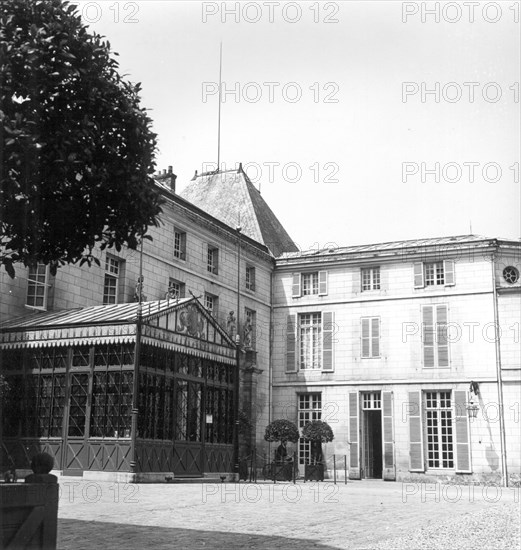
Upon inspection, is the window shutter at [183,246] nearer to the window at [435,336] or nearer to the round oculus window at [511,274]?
the window at [435,336]

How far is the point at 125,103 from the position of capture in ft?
21.5

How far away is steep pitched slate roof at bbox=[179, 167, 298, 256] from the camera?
30.6 metres

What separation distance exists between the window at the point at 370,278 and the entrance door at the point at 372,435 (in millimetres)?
3814

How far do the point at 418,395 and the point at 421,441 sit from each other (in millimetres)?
1528

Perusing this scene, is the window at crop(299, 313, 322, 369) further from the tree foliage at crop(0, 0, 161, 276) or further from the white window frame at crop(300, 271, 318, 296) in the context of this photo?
the tree foliage at crop(0, 0, 161, 276)

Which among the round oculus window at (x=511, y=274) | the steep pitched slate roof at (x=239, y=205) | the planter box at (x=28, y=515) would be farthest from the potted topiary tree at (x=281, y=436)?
the planter box at (x=28, y=515)

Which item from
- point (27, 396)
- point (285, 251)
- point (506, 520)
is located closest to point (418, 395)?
point (285, 251)

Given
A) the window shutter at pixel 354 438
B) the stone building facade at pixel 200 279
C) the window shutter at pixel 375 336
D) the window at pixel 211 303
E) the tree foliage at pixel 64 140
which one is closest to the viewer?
the tree foliage at pixel 64 140

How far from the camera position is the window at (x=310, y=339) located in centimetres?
2778

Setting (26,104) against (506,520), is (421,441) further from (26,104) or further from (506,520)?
(26,104)

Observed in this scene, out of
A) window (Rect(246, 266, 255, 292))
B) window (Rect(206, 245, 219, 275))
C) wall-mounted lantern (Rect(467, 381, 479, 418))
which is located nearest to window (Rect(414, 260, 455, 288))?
wall-mounted lantern (Rect(467, 381, 479, 418))

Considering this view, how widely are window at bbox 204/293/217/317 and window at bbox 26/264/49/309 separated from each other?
25.1 ft

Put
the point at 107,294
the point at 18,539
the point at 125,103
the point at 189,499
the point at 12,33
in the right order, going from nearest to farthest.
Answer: the point at 18,539
the point at 12,33
the point at 125,103
the point at 189,499
the point at 107,294

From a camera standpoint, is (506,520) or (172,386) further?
(172,386)
